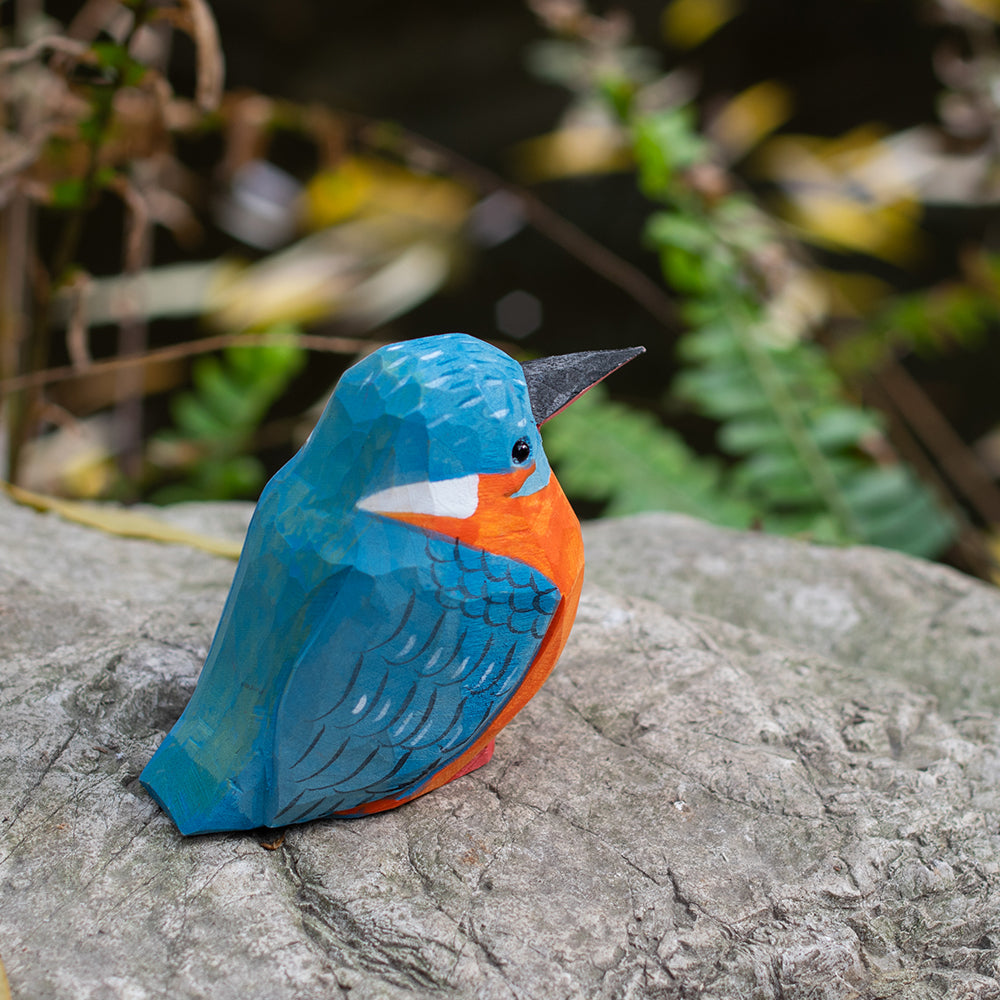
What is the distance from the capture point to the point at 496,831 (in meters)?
1.50

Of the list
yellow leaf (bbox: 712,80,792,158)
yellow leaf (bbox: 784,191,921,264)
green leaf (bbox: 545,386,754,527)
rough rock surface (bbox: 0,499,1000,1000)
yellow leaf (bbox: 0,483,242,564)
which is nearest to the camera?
rough rock surface (bbox: 0,499,1000,1000)

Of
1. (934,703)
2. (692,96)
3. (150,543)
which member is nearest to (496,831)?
(934,703)

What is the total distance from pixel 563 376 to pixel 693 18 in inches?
171

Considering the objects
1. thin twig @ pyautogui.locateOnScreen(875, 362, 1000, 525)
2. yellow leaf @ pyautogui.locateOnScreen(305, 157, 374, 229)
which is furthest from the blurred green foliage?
thin twig @ pyautogui.locateOnScreen(875, 362, 1000, 525)

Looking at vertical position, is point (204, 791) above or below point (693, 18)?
below

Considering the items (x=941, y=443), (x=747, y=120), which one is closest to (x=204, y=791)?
(x=941, y=443)

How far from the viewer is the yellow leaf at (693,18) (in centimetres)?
511

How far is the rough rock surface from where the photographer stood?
4.24ft

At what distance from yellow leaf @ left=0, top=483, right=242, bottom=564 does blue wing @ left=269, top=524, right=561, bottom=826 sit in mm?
936

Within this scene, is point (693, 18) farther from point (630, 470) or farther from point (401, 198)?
point (630, 470)

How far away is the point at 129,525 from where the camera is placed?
7.61 ft

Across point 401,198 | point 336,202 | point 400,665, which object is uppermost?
point 400,665

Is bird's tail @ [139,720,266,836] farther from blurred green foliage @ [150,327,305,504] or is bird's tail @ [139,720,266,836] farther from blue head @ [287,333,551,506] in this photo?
blurred green foliage @ [150,327,305,504]

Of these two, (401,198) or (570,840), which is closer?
(570,840)
